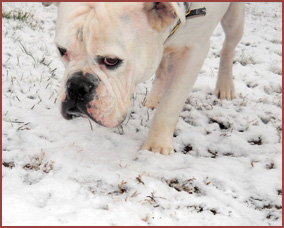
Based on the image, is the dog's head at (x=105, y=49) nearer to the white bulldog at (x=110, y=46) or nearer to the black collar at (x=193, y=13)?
the white bulldog at (x=110, y=46)

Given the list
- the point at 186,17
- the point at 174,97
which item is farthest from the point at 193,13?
the point at 174,97

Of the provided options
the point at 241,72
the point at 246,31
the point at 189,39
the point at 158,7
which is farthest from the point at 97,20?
the point at 246,31

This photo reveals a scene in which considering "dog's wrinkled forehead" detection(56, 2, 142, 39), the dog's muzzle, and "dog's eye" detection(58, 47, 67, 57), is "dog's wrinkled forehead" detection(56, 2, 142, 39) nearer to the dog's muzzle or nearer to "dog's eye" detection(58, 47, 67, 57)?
"dog's eye" detection(58, 47, 67, 57)

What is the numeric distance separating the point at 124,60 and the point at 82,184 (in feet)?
2.28

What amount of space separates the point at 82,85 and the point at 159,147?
0.79 metres

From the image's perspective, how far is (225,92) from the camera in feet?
12.1

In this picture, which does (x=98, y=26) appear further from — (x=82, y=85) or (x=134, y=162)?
(x=134, y=162)

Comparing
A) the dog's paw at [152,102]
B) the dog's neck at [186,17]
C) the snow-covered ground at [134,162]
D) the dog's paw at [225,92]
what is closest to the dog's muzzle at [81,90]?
the snow-covered ground at [134,162]

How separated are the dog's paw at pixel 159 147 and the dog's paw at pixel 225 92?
4.37 ft

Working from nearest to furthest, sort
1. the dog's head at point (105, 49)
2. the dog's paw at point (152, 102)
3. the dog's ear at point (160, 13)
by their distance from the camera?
the dog's head at point (105, 49) → the dog's ear at point (160, 13) → the dog's paw at point (152, 102)

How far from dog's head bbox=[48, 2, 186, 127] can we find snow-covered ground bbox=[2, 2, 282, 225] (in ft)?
1.15

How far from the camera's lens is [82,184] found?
6.60 ft

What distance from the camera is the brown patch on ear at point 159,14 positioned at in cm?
206

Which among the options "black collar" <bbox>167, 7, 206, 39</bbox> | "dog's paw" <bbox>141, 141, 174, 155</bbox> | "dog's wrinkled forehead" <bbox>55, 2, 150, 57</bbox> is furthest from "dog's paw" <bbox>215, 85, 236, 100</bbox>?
"dog's wrinkled forehead" <bbox>55, 2, 150, 57</bbox>
